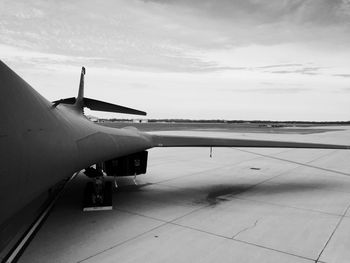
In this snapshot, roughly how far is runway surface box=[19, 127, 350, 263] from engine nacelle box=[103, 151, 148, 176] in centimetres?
68

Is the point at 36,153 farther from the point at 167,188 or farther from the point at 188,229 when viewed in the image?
the point at 167,188

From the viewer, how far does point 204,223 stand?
22.2ft

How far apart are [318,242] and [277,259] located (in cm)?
120

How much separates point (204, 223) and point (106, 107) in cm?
695

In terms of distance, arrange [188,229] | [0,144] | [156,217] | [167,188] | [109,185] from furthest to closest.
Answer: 1. [167,188]
2. [109,185]
3. [156,217]
4. [188,229]
5. [0,144]

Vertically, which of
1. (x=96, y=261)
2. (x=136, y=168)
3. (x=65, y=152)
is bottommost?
(x=96, y=261)

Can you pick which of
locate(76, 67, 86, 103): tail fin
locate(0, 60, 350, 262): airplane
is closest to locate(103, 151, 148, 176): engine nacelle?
locate(0, 60, 350, 262): airplane

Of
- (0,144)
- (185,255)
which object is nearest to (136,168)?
(185,255)

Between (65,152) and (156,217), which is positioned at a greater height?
(65,152)

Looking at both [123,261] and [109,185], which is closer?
[123,261]

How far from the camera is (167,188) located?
405 inches

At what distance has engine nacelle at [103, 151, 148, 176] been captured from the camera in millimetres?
9281

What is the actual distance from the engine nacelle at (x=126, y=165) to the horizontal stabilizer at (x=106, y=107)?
6.52 feet

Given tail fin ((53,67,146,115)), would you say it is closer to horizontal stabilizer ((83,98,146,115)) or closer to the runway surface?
horizontal stabilizer ((83,98,146,115))
